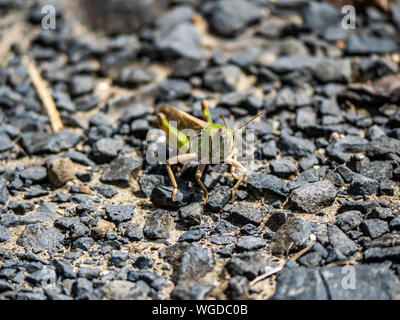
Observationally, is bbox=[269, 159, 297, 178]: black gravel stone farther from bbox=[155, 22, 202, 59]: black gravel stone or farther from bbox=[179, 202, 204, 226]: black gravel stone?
bbox=[155, 22, 202, 59]: black gravel stone

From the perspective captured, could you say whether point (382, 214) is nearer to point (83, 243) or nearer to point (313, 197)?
point (313, 197)

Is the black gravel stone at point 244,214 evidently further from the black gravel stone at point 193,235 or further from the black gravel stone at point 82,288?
the black gravel stone at point 82,288

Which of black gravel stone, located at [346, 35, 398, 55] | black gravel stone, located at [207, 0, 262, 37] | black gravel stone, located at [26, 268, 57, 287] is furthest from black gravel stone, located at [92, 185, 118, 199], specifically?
black gravel stone, located at [346, 35, 398, 55]

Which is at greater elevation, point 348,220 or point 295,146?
point 295,146

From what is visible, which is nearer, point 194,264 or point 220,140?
point 194,264

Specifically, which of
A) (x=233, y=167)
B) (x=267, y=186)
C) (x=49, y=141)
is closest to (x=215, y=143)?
(x=233, y=167)

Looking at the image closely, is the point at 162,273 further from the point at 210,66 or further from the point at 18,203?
the point at 210,66

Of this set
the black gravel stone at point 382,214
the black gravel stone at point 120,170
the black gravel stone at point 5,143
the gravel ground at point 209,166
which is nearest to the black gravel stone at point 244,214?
the gravel ground at point 209,166
